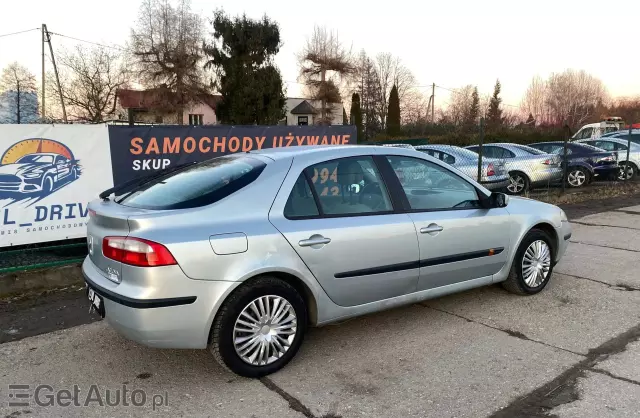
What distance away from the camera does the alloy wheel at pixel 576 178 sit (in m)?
14.1

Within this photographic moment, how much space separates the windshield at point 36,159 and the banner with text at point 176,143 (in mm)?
737

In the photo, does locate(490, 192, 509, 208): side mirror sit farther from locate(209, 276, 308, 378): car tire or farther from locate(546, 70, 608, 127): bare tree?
locate(546, 70, 608, 127): bare tree

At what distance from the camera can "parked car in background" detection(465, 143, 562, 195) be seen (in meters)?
12.8

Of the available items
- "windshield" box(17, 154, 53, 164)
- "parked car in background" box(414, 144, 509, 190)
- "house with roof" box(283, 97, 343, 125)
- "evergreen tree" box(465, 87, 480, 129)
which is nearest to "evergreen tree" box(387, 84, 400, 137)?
"house with roof" box(283, 97, 343, 125)

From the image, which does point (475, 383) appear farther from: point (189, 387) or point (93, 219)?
point (93, 219)

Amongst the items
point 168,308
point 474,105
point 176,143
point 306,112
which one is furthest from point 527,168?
point 474,105

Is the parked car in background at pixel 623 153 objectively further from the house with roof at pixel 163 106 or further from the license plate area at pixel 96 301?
the house with roof at pixel 163 106

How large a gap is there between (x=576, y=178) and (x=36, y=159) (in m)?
13.6

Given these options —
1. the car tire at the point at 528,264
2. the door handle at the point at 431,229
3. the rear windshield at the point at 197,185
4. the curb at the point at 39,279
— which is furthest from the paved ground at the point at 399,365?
the rear windshield at the point at 197,185

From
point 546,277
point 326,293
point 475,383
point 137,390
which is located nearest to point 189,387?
point 137,390

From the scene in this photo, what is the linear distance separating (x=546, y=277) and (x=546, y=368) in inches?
70.7

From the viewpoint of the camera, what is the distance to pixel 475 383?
324 centimetres

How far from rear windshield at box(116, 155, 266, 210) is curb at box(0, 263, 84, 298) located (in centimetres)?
222

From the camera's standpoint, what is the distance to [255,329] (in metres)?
3.25
